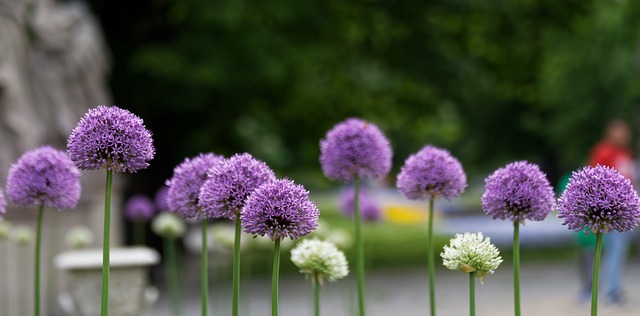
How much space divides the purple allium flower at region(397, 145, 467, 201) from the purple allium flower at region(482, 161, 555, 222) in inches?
28.3

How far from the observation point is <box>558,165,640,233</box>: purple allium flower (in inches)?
121

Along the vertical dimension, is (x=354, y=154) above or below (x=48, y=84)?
below

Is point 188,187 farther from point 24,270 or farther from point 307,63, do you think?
point 307,63

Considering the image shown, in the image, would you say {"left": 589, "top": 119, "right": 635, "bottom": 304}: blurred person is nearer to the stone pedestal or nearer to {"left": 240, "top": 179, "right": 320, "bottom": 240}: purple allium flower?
the stone pedestal

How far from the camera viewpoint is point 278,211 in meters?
2.96

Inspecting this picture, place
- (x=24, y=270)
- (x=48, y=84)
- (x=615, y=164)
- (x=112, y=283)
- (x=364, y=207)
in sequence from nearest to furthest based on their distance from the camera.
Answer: (x=112, y=283)
(x=364, y=207)
(x=24, y=270)
(x=615, y=164)
(x=48, y=84)

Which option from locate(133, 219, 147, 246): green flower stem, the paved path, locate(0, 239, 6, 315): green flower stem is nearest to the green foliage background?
locate(133, 219, 147, 246): green flower stem

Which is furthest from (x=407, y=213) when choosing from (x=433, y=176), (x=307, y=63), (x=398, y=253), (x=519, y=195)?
(x=519, y=195)

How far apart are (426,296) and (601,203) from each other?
1209cm

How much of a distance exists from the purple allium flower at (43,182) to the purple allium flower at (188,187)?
22.9 inches

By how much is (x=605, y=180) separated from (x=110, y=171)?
1687 mm

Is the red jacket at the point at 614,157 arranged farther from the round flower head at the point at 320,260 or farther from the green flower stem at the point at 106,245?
the green flower stem at the point at 106,245

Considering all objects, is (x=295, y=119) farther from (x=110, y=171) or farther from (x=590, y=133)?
(x=110, y=171)

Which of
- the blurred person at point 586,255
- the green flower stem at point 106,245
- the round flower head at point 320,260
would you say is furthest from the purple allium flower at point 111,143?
the blurred person at point 586,255
